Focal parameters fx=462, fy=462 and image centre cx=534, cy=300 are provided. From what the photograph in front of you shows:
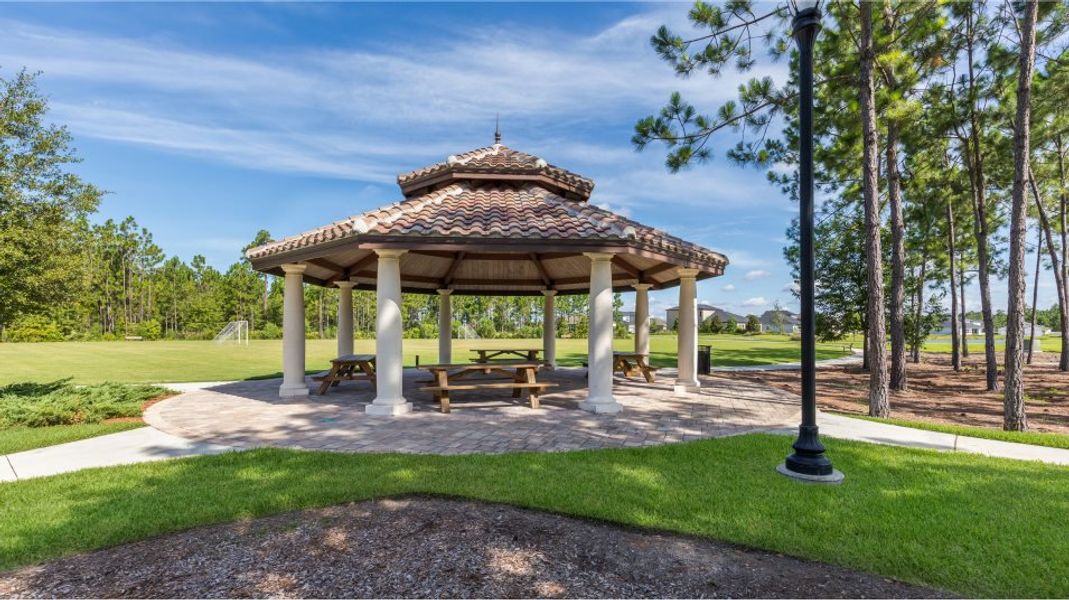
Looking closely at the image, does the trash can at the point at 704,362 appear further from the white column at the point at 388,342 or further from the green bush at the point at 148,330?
the green bush at the point at 148,330

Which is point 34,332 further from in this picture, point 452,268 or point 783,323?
point 783,323

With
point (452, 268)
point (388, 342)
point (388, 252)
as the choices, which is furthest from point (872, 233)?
point (452, 268)

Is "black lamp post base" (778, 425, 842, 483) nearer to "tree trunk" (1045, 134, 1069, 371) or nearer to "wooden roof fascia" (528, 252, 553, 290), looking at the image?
"wooden roof fascia" (528, 252, 553, 290)

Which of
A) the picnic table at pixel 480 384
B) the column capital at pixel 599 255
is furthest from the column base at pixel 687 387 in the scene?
the column capital at pixel 599 255

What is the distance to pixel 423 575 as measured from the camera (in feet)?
9.82

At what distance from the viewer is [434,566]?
3104mm

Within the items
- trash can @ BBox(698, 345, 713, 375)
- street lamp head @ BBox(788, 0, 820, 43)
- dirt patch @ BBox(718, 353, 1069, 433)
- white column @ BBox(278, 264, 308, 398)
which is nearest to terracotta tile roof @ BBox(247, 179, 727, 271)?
white column @ BBox(278, 264, 308, 398)

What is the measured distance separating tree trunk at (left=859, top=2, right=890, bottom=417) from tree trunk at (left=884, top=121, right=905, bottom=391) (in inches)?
175

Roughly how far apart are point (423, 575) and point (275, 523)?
159 cm

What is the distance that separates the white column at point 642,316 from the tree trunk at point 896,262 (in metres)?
6.29

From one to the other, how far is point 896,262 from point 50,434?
17.7 meters

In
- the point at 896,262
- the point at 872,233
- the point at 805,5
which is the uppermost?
the point at 805,5

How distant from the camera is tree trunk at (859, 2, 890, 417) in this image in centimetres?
840

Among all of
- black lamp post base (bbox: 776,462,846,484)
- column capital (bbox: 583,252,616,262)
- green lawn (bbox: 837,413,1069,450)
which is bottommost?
green lawn (bbox: 837,413,1069,450)
